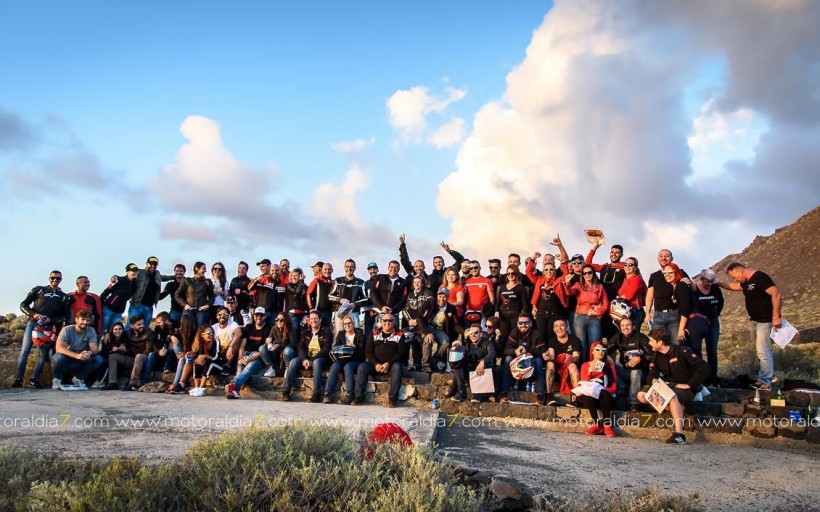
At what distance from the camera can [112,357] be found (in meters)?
11.6

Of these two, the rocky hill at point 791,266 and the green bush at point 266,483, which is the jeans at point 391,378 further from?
the rocky hill at point 791,266

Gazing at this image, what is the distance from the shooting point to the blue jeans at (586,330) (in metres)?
10.2

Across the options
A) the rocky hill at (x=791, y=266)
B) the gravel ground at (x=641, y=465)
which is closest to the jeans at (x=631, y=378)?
the gravel ground at (x=641, y=465)

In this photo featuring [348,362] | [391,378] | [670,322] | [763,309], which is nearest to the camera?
[763,309]

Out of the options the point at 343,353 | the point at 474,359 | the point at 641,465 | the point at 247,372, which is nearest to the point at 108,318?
the point at 247,372

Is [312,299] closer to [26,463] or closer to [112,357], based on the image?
[112,357]

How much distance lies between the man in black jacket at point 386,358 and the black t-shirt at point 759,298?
5.76m

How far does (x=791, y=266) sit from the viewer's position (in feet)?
143

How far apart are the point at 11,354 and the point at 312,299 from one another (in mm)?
16064

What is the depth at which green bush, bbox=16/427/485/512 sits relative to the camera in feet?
14.8

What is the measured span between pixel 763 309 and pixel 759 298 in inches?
7.1

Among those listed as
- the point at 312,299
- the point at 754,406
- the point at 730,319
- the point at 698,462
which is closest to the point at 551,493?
the point at 698,462

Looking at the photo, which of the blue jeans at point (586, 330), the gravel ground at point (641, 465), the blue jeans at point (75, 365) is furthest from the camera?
the blue jeans at point (75, 365)

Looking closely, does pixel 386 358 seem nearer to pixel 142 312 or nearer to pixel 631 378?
pixel 631 378
